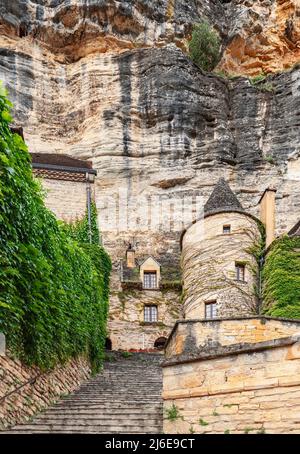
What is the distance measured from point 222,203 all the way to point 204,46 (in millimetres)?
17286

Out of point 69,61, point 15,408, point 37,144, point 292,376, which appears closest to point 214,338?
point 15,408

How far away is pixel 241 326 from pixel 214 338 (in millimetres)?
764

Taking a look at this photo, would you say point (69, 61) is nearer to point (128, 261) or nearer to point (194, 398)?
point (128, 261)

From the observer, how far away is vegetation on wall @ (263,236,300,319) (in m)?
21.0

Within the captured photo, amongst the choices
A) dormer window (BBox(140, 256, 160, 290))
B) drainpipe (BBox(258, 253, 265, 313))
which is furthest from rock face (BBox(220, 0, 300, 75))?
drainpipe (BBox(258, 253, 265, 313))

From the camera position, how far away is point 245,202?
3466 cm

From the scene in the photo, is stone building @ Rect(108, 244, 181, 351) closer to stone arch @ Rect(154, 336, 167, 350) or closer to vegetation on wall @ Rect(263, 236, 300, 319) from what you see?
stone arch @ Rect(154, 336, 167, 350)

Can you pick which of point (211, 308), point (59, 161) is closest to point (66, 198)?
point (59, 161)

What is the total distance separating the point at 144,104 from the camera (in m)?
37.1

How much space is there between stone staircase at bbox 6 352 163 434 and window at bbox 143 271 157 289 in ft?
45.1

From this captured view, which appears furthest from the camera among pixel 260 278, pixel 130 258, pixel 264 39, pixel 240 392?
pixel 264 39

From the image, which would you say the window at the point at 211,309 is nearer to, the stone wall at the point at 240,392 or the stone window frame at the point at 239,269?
the stone window frame at the point at 239,269

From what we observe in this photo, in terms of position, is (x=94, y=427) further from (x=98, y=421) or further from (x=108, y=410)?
(x=108, y=410)

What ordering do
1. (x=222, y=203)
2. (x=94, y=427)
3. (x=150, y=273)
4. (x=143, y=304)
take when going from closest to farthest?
(x=94, y=427), (x=222, y=203), (x=143, y=304), (x=150, y=273)
